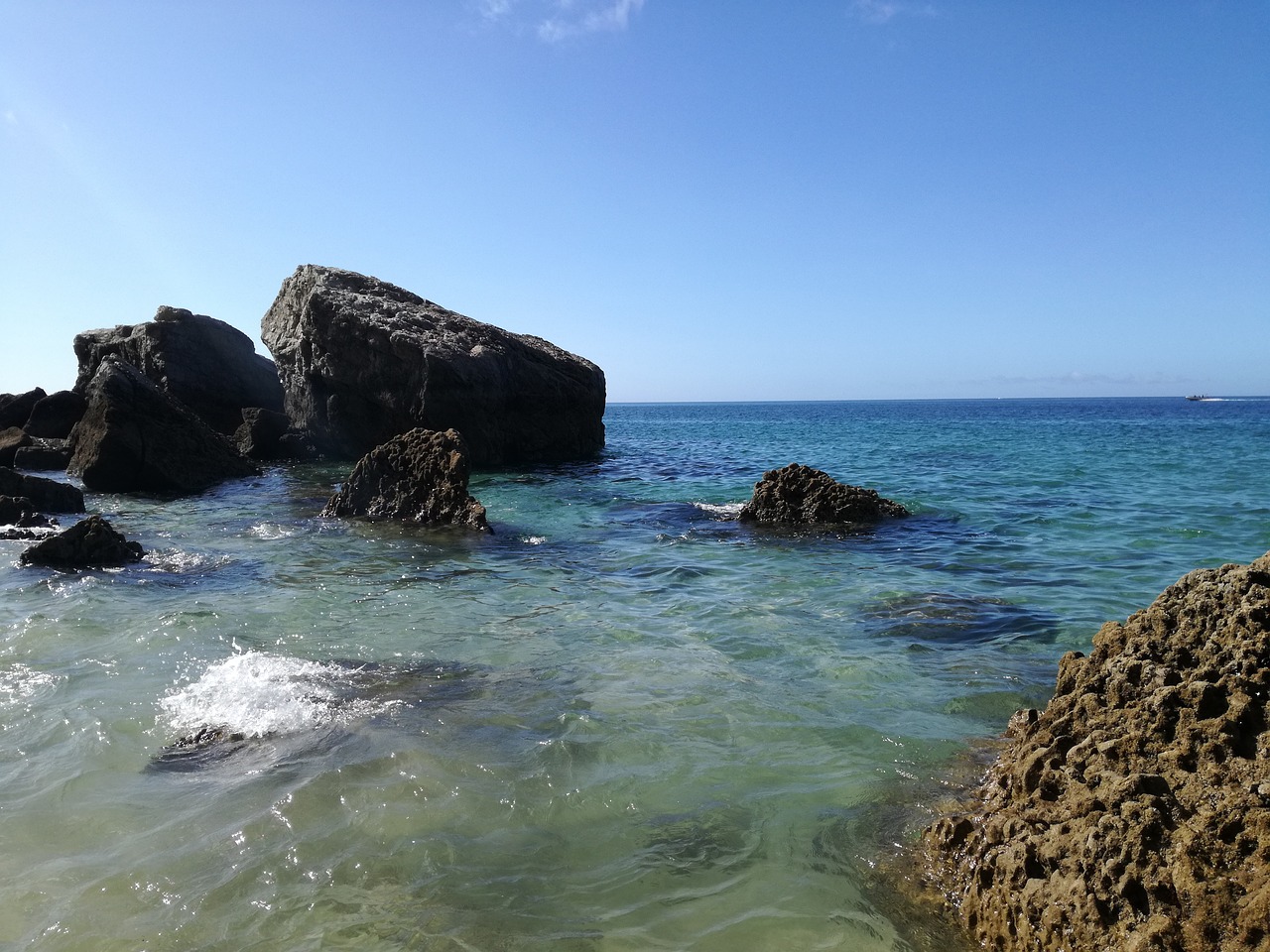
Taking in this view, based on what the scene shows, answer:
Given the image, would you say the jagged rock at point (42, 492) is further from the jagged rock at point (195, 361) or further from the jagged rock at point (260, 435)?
the jagged rock at point (195, 361)

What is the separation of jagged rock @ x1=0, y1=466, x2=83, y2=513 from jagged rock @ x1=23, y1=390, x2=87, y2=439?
1382 cm

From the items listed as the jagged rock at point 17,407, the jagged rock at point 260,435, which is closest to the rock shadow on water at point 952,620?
the jagged rock at point 260,435

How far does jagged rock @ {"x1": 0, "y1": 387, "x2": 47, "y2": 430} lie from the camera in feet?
94.0

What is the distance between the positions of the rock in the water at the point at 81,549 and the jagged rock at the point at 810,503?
29.4ft

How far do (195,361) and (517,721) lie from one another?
86.6 ft

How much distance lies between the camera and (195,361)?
27.2 m

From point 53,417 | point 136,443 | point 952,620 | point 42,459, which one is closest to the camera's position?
point 952,620

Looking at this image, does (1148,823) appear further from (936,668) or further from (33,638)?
(33,638)

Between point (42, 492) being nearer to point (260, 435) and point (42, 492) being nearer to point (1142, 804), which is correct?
point (260, 435)

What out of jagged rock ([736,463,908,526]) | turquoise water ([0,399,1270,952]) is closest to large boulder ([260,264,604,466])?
turquoise water ([0,399,1270,952])

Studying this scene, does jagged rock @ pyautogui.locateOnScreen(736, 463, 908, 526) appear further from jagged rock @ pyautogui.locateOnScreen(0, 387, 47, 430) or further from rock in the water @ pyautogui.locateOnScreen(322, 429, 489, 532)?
jagged rock @ pyautogui.locateOnScreen(0, 387, 47, 430)

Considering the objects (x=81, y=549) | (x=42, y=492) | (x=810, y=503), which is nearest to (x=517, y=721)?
(x=81, y=549)

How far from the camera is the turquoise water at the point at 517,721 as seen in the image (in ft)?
11.3

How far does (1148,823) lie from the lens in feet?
9.41
